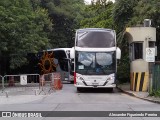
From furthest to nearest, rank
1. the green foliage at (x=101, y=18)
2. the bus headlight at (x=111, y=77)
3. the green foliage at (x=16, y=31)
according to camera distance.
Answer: the green foliage at (x=101, y=18)
the green foliage at (x=16, y=31)
the bus headlight at (x=111, y=77)

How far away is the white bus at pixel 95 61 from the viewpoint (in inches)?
1098

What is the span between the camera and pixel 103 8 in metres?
50.4

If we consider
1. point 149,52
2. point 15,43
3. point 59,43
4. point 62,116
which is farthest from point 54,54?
point 62,116

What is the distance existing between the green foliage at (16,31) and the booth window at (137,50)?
465 inches

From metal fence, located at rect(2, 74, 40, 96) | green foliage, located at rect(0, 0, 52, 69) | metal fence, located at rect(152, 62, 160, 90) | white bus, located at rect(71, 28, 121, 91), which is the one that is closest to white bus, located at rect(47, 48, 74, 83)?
green foliage, located at rect(0, 0, 52, 69)

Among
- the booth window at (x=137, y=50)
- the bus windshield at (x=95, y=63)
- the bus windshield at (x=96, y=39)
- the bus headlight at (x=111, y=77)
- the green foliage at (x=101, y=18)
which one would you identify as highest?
the green foliage at (x=101, y=18)

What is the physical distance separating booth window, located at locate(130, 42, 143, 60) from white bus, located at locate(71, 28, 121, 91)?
4.34 ft

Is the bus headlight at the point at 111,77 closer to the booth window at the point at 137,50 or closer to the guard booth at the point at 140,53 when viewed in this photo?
the guard booth at the point at 140,53

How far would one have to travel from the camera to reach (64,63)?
148 ft

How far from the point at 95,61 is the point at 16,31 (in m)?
11.8

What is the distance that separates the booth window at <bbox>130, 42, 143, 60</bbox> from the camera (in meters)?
28.6

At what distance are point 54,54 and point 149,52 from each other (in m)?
22.7

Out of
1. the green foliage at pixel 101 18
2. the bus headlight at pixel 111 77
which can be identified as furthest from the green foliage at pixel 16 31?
the bus headlight at pixel 111 77

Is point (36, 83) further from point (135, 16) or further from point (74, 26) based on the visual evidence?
point (74, 26)
